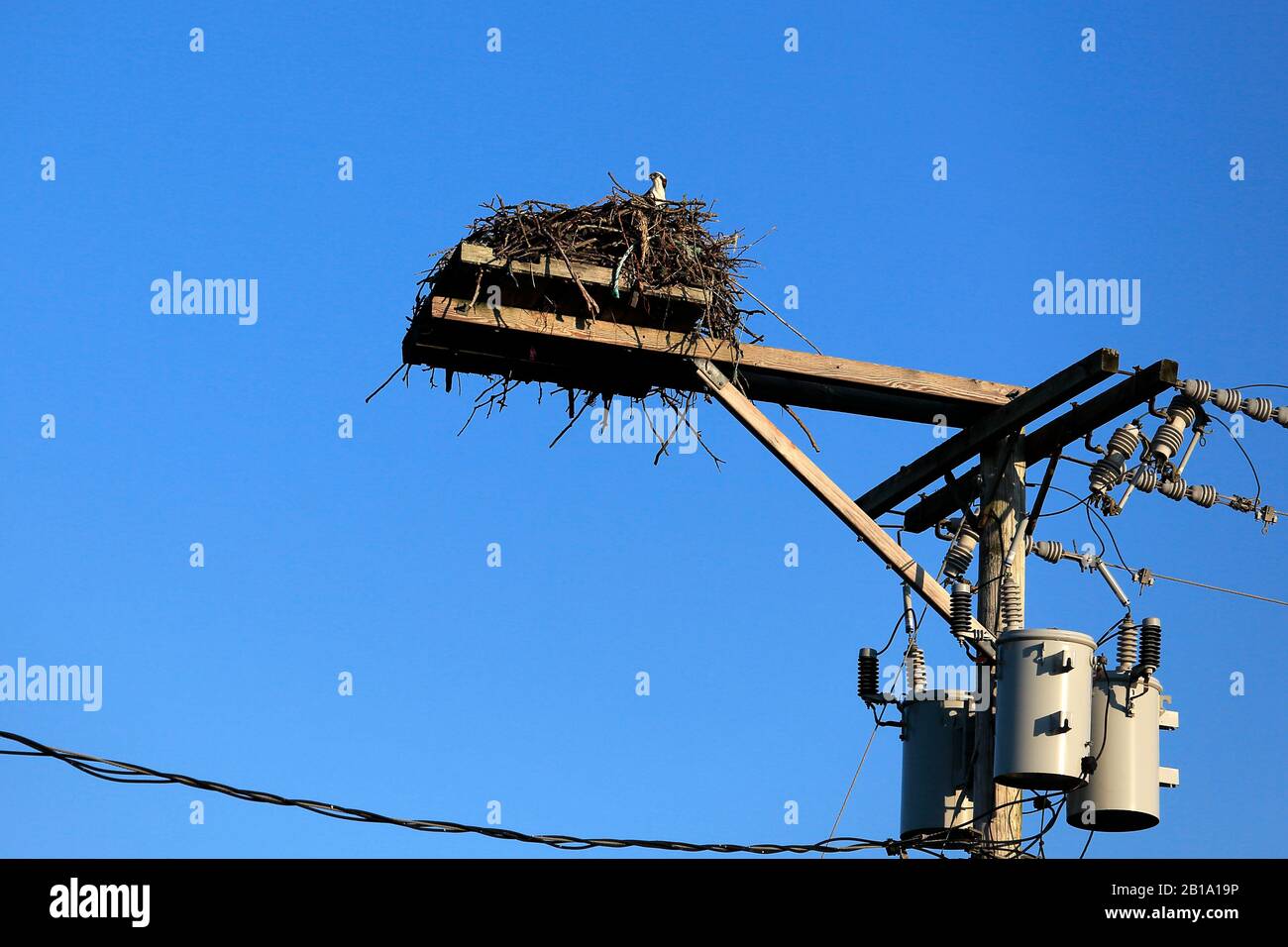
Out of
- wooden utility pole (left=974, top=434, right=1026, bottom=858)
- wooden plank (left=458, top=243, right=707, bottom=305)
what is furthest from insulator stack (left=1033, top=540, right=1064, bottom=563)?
wooden plank (left=458, top=243, right=707, bottom=305)

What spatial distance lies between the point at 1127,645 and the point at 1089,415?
4.22 feet

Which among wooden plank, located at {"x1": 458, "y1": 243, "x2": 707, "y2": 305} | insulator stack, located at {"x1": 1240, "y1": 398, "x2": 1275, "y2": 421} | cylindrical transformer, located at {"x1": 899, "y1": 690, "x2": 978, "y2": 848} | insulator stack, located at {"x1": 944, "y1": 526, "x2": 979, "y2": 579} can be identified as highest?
wooden plank, located at {"x1": 458, "y1": 243, "x2": 707, "y2": 305}

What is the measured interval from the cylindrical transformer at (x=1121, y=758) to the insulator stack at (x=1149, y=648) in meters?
0.06

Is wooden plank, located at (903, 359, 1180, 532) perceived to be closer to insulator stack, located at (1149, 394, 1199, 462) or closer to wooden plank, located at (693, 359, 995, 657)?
insulator stack, located at (1149, 394, 1199, 462)

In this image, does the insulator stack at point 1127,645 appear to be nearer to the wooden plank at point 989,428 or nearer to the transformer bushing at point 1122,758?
the transformer bushing at point 1122,758

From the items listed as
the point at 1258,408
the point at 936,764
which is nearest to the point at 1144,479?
the point at 1258,408

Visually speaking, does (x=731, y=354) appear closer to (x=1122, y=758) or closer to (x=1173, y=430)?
(x=1173, y=430)

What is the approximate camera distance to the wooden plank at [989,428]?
9961 millimetres

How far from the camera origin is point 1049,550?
414 inches

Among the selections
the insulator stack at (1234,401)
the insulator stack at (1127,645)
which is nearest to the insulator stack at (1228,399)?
the insulator stack at (1234,401)

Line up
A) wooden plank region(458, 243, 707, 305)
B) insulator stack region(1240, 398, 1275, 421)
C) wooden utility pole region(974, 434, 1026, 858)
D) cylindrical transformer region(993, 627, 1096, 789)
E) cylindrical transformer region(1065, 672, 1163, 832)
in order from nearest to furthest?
cylindrical transformer region(993, 627, 1096, 789) → cylindrical transformer region(1065, 672, 1163, 832) → wooden plank region(458, 243, 707, 305) → wooden utility pole region(974, 434, 1026, 858) → insulator stack region(1240, 398, 1275, 421)

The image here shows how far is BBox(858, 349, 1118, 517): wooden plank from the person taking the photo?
9.96 m

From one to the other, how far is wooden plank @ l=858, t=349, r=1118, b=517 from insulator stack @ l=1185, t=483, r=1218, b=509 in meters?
0.95
